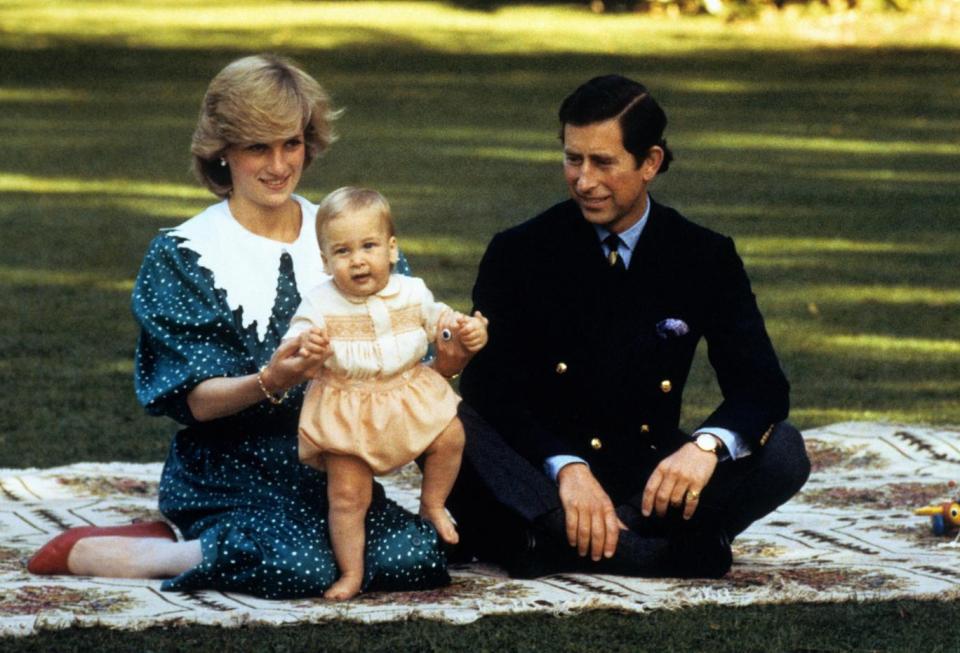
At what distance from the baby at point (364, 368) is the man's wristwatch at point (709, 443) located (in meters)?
0.60

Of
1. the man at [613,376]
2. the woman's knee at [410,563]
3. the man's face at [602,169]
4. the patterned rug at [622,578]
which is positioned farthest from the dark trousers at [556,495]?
the man's face at [602,169]

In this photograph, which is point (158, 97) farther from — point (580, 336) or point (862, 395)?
point (580, 336)

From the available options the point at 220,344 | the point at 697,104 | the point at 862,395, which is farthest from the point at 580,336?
the point at 697,104

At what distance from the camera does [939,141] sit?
1625cm

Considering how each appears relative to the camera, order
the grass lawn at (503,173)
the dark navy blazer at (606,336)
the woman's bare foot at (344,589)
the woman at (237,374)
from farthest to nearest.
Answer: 1. the grass lawn at (503,173)
2. the dark navy blazer at (606,336)
3. the woman at (237,374)
4. the woman's bare foot at (344,589)

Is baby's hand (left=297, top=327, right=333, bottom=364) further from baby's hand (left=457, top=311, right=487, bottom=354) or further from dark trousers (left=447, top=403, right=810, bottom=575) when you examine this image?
dark trousers (left=447, top=403, right=810, bottom=575)

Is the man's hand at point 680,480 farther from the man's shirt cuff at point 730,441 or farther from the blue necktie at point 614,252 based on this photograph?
the blue necktie at point 614,252

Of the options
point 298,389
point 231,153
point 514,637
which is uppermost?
A: point 231,153

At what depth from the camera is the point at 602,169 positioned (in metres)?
5.33

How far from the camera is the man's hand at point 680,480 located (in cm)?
516

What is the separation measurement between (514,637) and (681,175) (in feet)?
32.6

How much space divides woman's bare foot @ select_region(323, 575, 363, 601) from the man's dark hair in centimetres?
127

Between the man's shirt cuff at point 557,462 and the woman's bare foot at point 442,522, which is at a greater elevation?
the man's shirt cuff at point 557,462

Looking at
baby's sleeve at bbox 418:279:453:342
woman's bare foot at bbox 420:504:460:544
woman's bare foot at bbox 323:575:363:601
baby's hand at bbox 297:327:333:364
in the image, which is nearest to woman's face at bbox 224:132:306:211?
baby's sleeve at bbox 418:279:453:342
